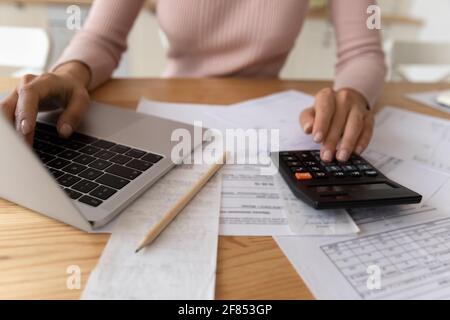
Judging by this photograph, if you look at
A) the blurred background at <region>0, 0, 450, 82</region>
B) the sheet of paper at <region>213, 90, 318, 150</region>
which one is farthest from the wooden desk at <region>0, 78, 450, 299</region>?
the blurred background at <region>0, 0, 450, 82</region>

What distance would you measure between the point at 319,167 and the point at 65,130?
0.98 feet

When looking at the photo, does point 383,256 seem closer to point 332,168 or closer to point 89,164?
point 332,168

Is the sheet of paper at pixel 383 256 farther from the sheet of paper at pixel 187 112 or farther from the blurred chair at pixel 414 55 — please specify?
the blurred chair at pixel 414 55

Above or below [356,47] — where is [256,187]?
below

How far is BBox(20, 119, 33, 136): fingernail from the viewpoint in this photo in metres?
0.40

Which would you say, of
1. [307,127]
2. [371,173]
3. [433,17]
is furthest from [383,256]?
[433,17]

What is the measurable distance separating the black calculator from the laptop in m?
0.13

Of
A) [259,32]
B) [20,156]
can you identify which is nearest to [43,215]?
[20,156]

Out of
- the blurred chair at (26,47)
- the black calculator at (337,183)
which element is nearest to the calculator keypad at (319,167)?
the black calculator at (337,183)

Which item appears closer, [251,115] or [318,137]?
[318,137]

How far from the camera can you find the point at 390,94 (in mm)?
764

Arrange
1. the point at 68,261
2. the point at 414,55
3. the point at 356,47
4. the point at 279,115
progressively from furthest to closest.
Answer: the point at 414,55, the point at 356,47, the point at 279,115, the point at 68,261

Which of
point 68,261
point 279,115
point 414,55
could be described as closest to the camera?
point 68,261

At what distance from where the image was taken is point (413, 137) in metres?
0.57
